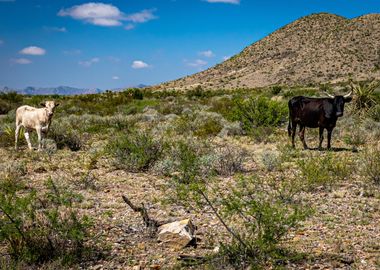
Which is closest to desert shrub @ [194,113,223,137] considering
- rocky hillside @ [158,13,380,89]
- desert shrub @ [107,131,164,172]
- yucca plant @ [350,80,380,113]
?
desert shrub @ [107,131,164,172]

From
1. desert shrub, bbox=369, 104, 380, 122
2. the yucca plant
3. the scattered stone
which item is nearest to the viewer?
the scattered stone

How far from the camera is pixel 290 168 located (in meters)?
9.84

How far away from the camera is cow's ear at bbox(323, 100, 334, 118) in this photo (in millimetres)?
11852

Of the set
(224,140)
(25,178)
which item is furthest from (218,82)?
(25,178)

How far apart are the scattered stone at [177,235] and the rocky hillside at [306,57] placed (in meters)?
61.3

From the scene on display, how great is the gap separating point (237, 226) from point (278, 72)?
245 ft

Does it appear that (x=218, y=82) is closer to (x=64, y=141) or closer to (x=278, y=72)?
(x=278, y=72)

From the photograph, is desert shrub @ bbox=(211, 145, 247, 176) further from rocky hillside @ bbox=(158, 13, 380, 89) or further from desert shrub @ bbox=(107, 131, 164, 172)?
rocky hillside @ bbox=(158, 13, 380, 89)

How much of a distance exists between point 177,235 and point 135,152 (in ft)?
15.8

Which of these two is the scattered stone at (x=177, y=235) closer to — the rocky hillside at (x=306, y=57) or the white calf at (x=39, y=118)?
the white calf at (x=39, y=118)

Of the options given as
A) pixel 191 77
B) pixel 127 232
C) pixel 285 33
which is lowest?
pixel 127 232

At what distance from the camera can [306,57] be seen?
81.2 m

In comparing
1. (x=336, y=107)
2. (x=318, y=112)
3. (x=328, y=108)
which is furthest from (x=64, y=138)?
(x=336, y=107)

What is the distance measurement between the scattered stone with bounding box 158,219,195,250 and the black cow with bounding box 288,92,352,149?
7.38 meters
